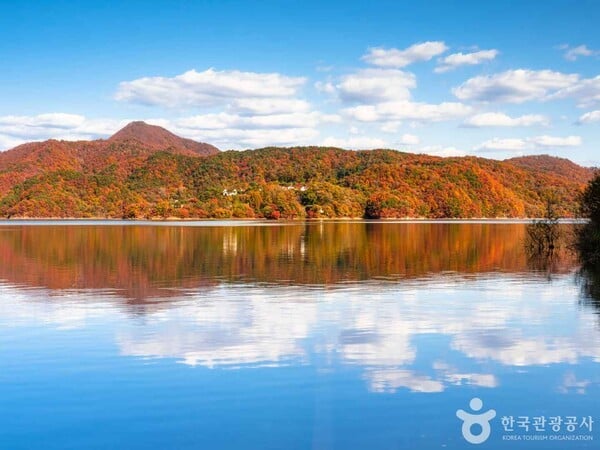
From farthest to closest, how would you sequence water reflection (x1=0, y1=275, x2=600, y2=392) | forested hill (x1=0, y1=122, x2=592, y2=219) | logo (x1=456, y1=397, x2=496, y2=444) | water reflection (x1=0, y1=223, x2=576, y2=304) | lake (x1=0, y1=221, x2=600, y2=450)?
1. forested hill (x1=0, y1=122, x2=592, y2=219)
2. water reflection (x1=0, y1=223, x2=576, y2=304)
3. water reflection (x1=0, y1=275, x2=600, y2=392)
4. lake (x1=0, y1=221, x2=600, y2=450)
5. logo (x1=456, y1=397, x2=496, y2=444)

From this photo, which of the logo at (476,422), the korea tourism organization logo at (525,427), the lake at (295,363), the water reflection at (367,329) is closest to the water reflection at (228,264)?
the lake at (295,363)

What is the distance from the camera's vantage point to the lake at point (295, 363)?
Answer: 7656mm

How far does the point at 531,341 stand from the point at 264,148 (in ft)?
591

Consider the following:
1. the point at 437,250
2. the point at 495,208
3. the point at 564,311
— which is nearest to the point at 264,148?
the point at 495,208

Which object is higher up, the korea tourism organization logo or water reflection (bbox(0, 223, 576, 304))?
water reflection (bbox(0, 223, 576, 304))

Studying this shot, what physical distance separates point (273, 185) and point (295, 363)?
13847cm

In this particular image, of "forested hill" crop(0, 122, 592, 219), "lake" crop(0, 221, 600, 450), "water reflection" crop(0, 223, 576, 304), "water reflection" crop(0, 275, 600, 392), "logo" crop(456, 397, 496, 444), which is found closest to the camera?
"logo" crop(456, 397, 496, 444)

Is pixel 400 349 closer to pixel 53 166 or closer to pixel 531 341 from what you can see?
pixel 531 341

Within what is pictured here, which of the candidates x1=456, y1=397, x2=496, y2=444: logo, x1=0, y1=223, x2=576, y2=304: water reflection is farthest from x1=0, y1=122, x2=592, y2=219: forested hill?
x1=456, y1=397, x2=496, y2=444: logo

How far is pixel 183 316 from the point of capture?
14820mm

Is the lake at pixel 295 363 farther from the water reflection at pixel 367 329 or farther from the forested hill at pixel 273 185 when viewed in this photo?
the forested hill at pixel 273 185

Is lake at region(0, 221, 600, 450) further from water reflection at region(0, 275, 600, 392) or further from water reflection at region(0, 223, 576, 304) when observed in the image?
water reflection at region(0, 223, 576, 304)

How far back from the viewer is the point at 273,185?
487 ft

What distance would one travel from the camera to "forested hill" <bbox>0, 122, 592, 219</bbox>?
136m
